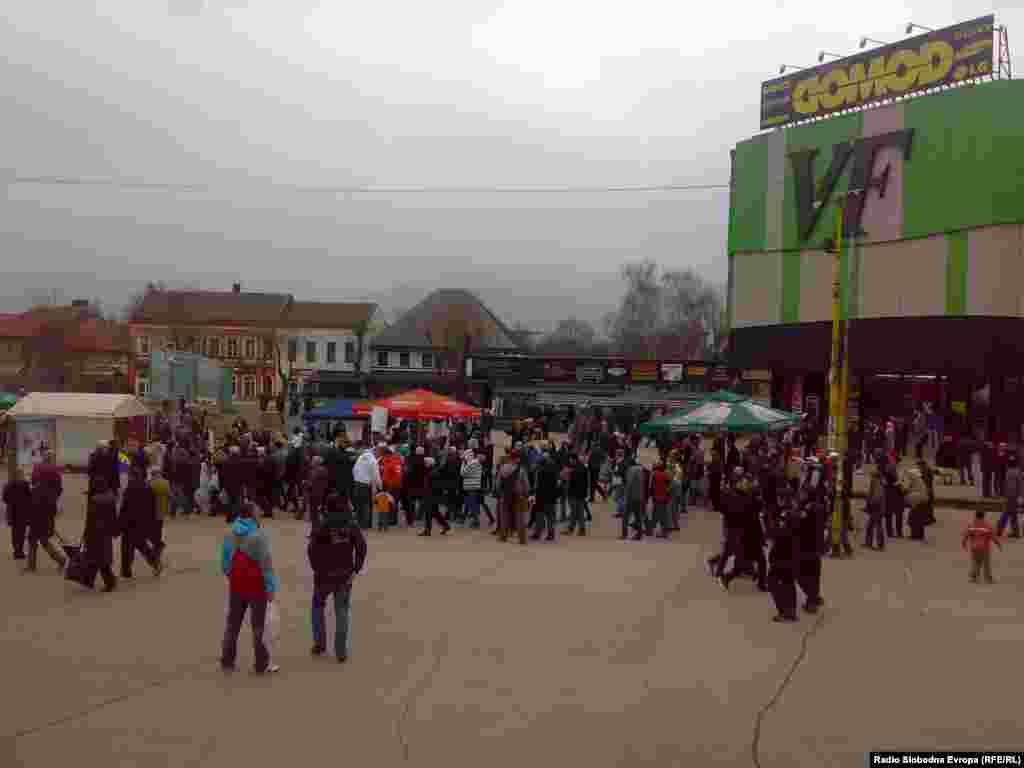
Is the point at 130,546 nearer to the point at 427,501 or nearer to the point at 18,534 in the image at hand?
the point at 18,534

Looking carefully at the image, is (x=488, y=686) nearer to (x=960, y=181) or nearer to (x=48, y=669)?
(x=48, y=669)

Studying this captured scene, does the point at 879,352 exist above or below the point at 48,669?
above

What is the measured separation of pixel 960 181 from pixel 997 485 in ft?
51.9

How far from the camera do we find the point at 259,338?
71.2 m

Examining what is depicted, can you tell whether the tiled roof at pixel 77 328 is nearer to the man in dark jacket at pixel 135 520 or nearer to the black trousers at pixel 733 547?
the man in dark jacket at pixel 135 520

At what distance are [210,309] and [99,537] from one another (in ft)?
218

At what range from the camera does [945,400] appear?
3588cm

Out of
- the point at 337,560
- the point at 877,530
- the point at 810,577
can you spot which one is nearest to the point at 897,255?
the point at 877,530

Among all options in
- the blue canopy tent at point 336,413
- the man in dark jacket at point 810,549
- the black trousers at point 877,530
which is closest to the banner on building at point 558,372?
the blue canopy tent at point 336,413

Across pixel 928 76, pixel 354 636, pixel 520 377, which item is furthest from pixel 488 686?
pixel 520 377

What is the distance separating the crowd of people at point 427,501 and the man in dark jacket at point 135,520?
0.02 meters

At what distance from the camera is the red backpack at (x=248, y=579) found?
26.8 feet

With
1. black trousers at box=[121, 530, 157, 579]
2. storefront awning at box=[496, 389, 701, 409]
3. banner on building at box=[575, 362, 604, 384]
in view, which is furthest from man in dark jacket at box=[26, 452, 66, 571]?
banner on building at box=[575, 362, 604, 384]

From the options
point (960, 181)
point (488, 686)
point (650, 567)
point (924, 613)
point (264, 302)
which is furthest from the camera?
point (264, 302)
